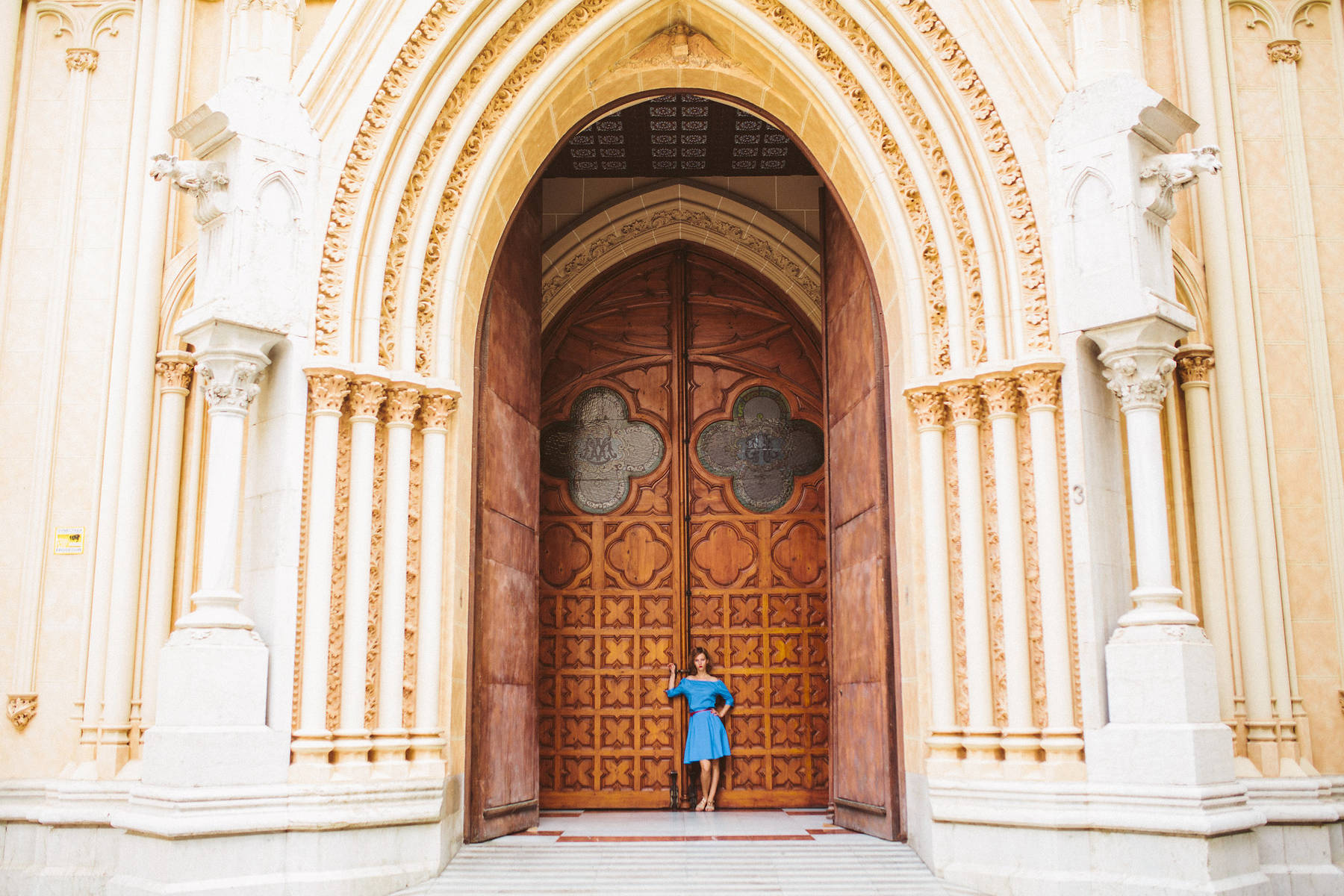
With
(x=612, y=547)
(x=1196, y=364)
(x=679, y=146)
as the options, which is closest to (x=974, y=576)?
(x=1196, y=364)

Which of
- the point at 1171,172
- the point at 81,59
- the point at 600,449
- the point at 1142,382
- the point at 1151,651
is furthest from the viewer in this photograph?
the point at 600,449

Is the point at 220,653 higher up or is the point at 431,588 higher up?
the point at 431,588

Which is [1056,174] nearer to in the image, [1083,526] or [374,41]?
[1083,526]

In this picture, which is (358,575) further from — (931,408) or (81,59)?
(81,59)

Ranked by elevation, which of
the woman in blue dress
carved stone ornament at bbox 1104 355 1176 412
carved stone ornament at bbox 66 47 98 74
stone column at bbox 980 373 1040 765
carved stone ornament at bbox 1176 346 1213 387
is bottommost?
the woman in blue dress

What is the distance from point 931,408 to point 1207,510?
163 centimetres

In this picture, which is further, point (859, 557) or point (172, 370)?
point (859, 557)

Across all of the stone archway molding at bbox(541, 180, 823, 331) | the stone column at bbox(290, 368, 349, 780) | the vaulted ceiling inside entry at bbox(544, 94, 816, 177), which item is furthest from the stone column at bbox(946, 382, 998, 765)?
the stone archway molding at bbox(541, 180, 823, 331)

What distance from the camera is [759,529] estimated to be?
32.9ft

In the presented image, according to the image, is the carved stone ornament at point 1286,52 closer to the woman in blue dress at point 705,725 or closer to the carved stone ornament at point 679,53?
the carved stone ornament at point 679,53

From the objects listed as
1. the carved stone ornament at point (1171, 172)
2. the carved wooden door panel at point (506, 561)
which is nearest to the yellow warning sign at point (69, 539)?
the carved wooden door panel at point (506, 561)

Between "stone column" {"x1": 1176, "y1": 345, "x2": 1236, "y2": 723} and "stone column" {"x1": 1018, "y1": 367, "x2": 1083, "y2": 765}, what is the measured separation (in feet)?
2.96

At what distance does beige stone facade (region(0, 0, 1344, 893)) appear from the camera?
599cm

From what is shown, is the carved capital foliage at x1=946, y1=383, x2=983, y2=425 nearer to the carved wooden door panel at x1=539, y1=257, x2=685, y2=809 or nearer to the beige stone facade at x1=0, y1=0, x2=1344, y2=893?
the beige stone facade at x1=0, y1=0, x2=1344, y2=893
